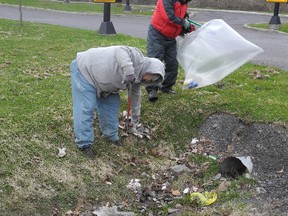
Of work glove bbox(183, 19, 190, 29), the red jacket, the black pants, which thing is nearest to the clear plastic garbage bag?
work glove bbox(183, 19, 190, 29)

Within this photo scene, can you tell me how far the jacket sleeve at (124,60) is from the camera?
467 centimetres

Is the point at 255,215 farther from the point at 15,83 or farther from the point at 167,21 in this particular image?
the point at 15,83

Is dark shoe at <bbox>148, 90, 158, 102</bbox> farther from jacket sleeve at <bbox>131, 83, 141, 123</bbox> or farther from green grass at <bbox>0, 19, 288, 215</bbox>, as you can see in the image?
jacket sleeve at <bbox>131, 83, 141, 123</bbox>

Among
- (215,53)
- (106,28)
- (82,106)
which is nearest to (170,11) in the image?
(215,53)

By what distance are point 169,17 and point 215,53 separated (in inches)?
32.2

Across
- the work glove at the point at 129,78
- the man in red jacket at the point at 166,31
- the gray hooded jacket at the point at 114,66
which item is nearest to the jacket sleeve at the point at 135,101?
the gray hooded jacket at the point at 114,66

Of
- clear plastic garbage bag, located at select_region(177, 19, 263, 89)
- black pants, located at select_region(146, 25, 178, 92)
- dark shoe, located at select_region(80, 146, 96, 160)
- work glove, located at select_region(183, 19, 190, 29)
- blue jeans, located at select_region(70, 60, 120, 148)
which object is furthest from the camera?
black pants, located at select_region(146, 25, 178, 92)

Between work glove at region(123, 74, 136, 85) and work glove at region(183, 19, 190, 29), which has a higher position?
work glove at region(183, 19, 190, 29)

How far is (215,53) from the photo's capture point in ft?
18.8

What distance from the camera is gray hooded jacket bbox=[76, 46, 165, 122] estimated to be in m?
4.79

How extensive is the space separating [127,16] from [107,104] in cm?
1711

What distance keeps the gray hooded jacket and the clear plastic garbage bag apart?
991mm

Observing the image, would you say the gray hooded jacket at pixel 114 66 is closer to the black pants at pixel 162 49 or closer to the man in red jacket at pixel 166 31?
the man in red jacket at pixel 166 31

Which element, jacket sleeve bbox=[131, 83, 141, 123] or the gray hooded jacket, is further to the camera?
jacket sleeve bbox=[131, 83, 141, 123]
